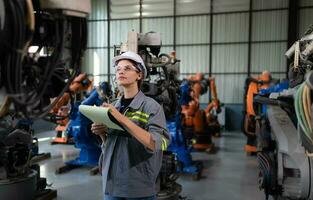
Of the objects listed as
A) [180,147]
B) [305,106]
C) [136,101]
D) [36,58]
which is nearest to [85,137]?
[180,147]

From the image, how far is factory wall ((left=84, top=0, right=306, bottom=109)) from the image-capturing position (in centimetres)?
1106

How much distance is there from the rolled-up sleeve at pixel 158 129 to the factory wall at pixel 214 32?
32.5 feet

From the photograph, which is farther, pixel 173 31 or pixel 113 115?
pixel 173 31

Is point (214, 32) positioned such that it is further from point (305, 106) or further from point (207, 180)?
point (305, 106)

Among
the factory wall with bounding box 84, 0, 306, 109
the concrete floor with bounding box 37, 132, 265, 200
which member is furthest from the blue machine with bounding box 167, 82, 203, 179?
the factory wall with bounding box 84, 0, 306, 109

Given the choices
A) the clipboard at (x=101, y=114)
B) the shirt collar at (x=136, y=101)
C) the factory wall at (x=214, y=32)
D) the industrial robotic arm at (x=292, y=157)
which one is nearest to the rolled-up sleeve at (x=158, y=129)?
the shirt collar at (x=136, y=101)

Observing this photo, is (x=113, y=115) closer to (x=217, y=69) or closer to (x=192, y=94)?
(x=192, y=94)

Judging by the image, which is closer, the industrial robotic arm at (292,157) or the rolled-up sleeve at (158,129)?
the rolled-up sleeve at (158,129)

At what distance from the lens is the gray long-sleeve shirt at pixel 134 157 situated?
1946 mm

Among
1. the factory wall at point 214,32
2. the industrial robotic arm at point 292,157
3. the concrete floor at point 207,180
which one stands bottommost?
the concrete floor at point 207,180

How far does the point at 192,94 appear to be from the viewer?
284 inches

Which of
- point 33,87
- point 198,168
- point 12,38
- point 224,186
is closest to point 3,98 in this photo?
point 33,87

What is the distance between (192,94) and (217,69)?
4763 mm

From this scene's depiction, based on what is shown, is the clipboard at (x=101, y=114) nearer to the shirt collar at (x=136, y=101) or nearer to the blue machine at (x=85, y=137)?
the shirt collar at (x=136, y=101)
